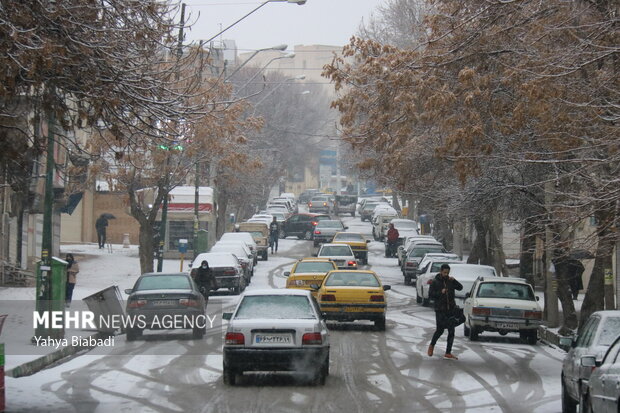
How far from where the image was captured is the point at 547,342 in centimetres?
2489

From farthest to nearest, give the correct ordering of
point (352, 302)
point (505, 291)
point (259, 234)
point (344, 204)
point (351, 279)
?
point (344, 204)
point (259, 234)
point (351, 279)
point (505, 291)
point (352, 302)

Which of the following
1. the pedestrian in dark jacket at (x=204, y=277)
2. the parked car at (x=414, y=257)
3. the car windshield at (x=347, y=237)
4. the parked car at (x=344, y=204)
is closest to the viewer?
the pedestrian in dark jacket at (x=204, y=277)

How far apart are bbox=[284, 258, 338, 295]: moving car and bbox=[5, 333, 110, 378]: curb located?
885cm

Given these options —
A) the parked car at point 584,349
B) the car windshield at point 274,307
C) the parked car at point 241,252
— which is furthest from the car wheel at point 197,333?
the parked car at point 241,252

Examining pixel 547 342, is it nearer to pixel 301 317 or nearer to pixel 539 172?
pixel 539 172

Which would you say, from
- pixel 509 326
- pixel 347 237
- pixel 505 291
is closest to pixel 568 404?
pixel 509 326

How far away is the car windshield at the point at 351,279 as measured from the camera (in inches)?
987

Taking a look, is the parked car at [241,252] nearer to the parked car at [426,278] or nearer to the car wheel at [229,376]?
the parked car at [426,278]

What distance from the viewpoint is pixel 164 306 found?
2266 cm

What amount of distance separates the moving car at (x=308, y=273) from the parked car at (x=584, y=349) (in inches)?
606

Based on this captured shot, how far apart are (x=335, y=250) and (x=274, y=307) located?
1029 inches

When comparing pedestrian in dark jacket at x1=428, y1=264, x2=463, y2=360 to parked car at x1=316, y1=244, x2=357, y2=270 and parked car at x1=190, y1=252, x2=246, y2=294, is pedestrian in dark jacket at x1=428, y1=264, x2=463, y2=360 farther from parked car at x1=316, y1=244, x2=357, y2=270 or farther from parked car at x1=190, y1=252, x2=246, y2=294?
parked car at x1=316, y1=244, x2=357, y2=270

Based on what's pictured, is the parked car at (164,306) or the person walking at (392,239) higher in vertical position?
the person walking at (392,239)

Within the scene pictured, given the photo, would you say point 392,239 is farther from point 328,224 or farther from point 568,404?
point 568,404
